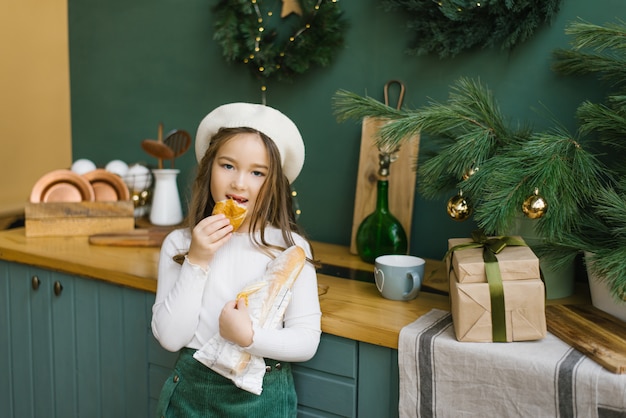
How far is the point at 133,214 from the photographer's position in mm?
2164

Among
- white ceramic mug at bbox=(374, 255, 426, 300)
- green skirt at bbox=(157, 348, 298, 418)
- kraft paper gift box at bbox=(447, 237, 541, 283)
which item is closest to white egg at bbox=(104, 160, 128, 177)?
green skirt at bbox=(157, 348, 298, 418)

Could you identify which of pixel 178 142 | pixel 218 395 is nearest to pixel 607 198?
pixel 218 395

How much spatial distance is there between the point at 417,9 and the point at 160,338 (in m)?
1.01

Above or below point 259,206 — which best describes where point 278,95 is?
above

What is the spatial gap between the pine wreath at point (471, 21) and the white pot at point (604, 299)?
0.61 m

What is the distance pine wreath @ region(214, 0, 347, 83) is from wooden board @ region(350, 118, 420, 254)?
26cm

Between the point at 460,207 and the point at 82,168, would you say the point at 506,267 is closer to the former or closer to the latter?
the point at 460,207

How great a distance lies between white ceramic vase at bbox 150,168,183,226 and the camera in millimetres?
2217

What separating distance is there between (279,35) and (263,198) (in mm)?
785

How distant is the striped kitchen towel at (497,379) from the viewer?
116cm

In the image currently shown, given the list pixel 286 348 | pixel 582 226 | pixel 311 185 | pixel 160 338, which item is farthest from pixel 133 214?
pixel 582 226

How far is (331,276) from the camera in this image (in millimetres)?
1757

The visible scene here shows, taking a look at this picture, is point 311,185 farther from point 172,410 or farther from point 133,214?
point 172,410

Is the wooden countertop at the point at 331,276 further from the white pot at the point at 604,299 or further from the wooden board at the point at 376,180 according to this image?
the white pot at the point at 604,299
